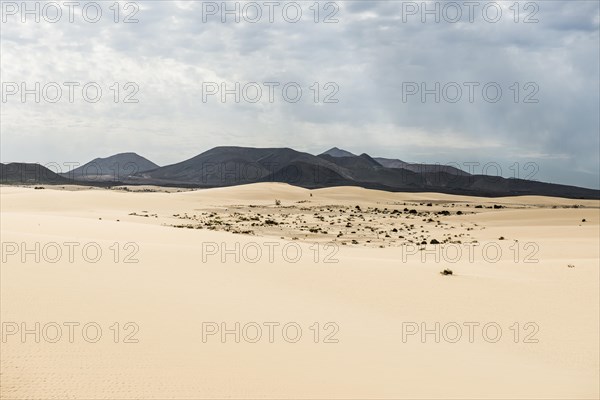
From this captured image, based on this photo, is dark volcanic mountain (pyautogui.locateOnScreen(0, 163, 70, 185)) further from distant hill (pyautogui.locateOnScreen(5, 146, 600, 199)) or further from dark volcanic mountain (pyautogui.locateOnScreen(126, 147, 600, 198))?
dark volcanic mountain (pyautogui.locateOnScreen(126, 147, 600, 198))

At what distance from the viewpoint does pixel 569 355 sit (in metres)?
6.88

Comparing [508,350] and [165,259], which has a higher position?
[165,259]

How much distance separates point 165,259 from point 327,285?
3.35 metres

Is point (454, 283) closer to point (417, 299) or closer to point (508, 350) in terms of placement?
point (417, 299)

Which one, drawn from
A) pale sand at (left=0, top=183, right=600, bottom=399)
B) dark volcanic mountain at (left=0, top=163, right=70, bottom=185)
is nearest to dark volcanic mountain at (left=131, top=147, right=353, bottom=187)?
dark volcanic mountain at (left=0, top=163, right=70, bottom=185)

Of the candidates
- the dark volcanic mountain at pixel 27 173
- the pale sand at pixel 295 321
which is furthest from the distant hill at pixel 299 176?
the pale sand at pixel 295 321

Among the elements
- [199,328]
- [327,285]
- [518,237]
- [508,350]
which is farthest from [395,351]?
[518,237]

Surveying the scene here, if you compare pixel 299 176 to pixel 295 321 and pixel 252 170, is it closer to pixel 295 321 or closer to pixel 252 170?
pixel 252 170

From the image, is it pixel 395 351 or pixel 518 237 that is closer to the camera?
pixel 395 351

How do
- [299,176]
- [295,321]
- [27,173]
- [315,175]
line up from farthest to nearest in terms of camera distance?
[315,175], [299,176], [27,173], [295,321]

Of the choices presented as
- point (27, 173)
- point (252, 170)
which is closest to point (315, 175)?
point (252, 170)

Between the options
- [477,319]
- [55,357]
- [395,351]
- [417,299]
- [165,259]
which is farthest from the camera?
[165,259]

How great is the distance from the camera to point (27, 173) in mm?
122438

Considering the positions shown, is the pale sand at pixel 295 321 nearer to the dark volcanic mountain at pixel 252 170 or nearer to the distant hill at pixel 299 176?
the distant hill at pixel 299 176
